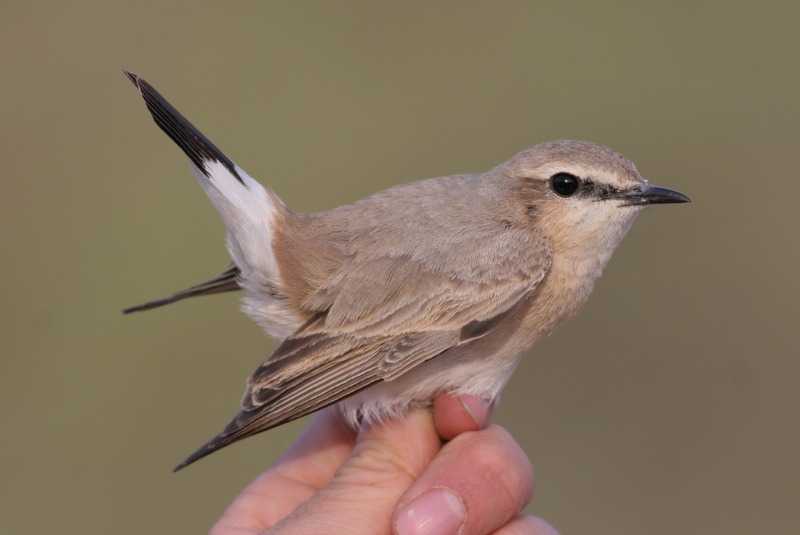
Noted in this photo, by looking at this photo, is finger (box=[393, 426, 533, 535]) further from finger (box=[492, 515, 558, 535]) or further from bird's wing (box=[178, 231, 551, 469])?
bird's wing (box=[178, 231, 551, 469])

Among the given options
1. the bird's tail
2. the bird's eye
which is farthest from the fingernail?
the bird's eye

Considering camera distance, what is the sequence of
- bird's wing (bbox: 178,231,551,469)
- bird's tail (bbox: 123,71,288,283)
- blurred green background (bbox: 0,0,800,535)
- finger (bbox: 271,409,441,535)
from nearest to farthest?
finger (bbox: 271,409,441,535) < bird's wing (bbox: 178,231,551,469) < bird's tail (bbox: 123,71,288,283) < blurred green background (bbox: 0,0,800,535)

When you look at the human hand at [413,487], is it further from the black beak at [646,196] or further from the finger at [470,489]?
the black beak at [646,196]

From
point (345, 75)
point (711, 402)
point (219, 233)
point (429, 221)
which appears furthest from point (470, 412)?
point (345, 75)

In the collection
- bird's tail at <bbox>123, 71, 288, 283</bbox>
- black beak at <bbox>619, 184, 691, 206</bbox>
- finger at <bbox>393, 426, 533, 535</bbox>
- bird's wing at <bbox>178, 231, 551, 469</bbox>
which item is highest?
bird's tail at <bbox>123, 71, 288, 283</bbox>

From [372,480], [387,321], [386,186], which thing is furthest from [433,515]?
[386,186]

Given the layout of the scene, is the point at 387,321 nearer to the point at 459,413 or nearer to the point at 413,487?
the point at 459,413
